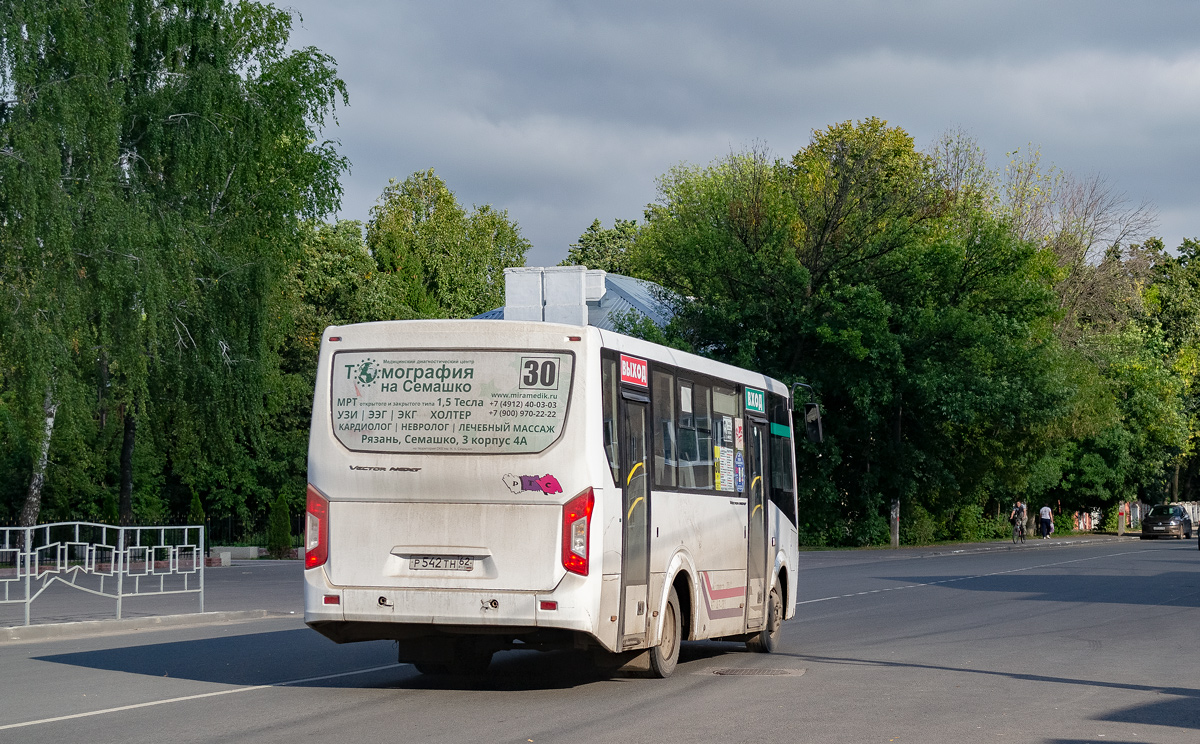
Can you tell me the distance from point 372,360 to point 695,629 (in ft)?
13.2

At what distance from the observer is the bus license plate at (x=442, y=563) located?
1068 cm

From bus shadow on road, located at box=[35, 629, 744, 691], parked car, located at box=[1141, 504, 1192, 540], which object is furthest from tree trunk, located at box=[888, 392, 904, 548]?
bus shadow on road, located at box=[35, 629, 744, 691]

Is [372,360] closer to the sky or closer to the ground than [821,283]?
closer to the ground

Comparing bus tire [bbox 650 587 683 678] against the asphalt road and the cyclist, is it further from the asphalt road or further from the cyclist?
the cyclist

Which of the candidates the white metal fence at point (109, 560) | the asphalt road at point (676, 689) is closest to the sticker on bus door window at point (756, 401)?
the asphalt road at point (676, 689)

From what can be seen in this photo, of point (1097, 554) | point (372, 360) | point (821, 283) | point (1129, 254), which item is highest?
point (1129, 254)

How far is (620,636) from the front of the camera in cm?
1112

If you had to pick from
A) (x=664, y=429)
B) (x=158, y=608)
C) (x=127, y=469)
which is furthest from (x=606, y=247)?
(x=664, y=429)

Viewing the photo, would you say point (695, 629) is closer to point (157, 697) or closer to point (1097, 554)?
point (157, 697)

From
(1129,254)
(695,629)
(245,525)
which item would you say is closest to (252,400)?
(245,525)

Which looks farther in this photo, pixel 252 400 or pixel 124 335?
pixel 252 400

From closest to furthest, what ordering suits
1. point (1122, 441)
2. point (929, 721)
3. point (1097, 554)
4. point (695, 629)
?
1. point (929, 721)
2. point (695, 629)
3. point (1097, 554)
4. point (1122, 441)

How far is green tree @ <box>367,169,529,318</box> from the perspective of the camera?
250 feet

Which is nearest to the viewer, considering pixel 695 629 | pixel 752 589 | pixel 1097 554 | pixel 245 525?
pixel 695 629
